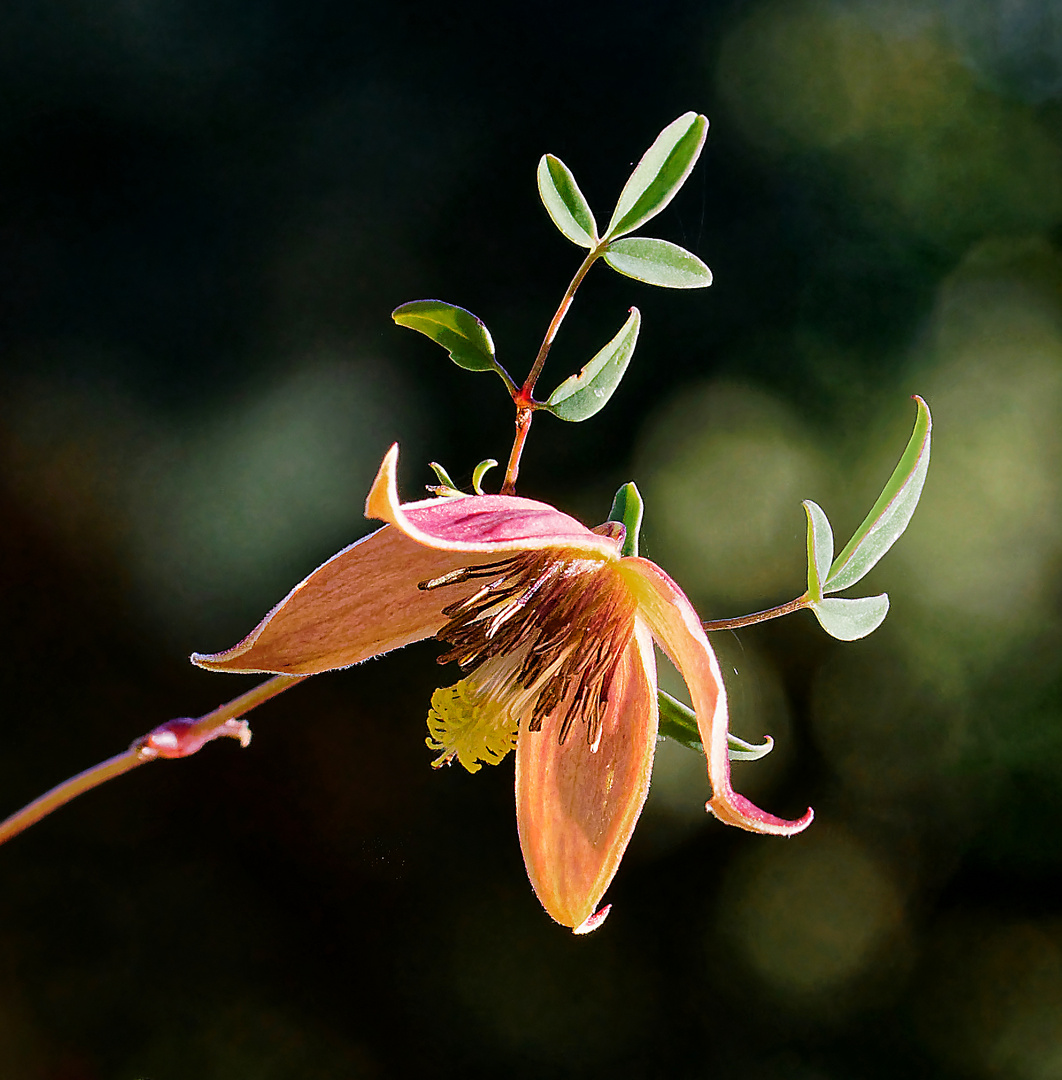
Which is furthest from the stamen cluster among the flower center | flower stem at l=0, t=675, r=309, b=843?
flower stem at l=0, t=675, r=309, b=843

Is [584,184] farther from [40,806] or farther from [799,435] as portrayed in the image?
[40,806]

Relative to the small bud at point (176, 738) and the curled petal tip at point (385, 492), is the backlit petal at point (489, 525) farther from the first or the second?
the small bud at point (176, 738)

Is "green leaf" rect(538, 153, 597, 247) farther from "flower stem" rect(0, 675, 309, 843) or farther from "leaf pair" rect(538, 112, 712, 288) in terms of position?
"flower stem" rect(0, 675, 309, 843)

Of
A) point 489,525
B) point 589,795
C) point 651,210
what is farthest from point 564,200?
point 589,795

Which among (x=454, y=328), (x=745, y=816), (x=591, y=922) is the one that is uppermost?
(x=454, y=328)

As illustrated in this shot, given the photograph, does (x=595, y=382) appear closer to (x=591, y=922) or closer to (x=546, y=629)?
(x=546, y=629)

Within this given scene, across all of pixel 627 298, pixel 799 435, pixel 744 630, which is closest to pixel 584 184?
pixel 627 298
